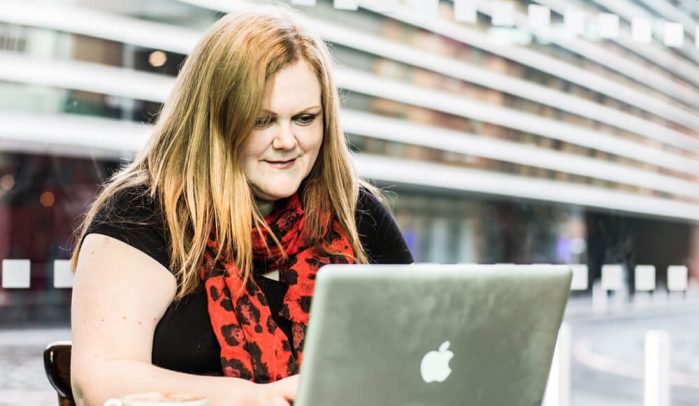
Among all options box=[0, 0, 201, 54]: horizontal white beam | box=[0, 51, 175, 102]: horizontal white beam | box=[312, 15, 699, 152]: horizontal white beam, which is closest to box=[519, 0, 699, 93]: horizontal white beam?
box=[312, 15, 699, 152]: horizontal white beam

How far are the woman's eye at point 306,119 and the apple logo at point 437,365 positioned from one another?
0.67m

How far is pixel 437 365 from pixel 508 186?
2547 millimetres

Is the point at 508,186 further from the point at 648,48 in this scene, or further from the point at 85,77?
the point at 85,77

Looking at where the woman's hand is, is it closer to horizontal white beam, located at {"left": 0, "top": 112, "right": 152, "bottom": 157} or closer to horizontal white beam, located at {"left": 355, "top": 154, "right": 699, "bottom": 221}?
horizontal white beam, located at {"left": 0, "top": 112, "right": 152, "bottom": 157}

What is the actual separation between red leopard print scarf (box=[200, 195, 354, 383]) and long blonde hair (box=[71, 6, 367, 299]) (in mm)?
35

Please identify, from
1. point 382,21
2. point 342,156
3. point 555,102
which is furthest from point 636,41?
point 342,156

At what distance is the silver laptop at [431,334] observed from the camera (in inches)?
34.7

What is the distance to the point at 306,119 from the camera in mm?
1542

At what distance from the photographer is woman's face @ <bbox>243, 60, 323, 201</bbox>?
1483 mm

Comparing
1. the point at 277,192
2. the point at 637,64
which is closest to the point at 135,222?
the point at 277,192

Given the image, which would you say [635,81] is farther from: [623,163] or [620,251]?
[620,251]

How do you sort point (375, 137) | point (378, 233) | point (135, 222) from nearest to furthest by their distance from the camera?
point (135, 222), point (378, 233), point (375, 137)

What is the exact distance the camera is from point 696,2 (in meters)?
3.54

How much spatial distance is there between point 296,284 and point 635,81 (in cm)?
243
